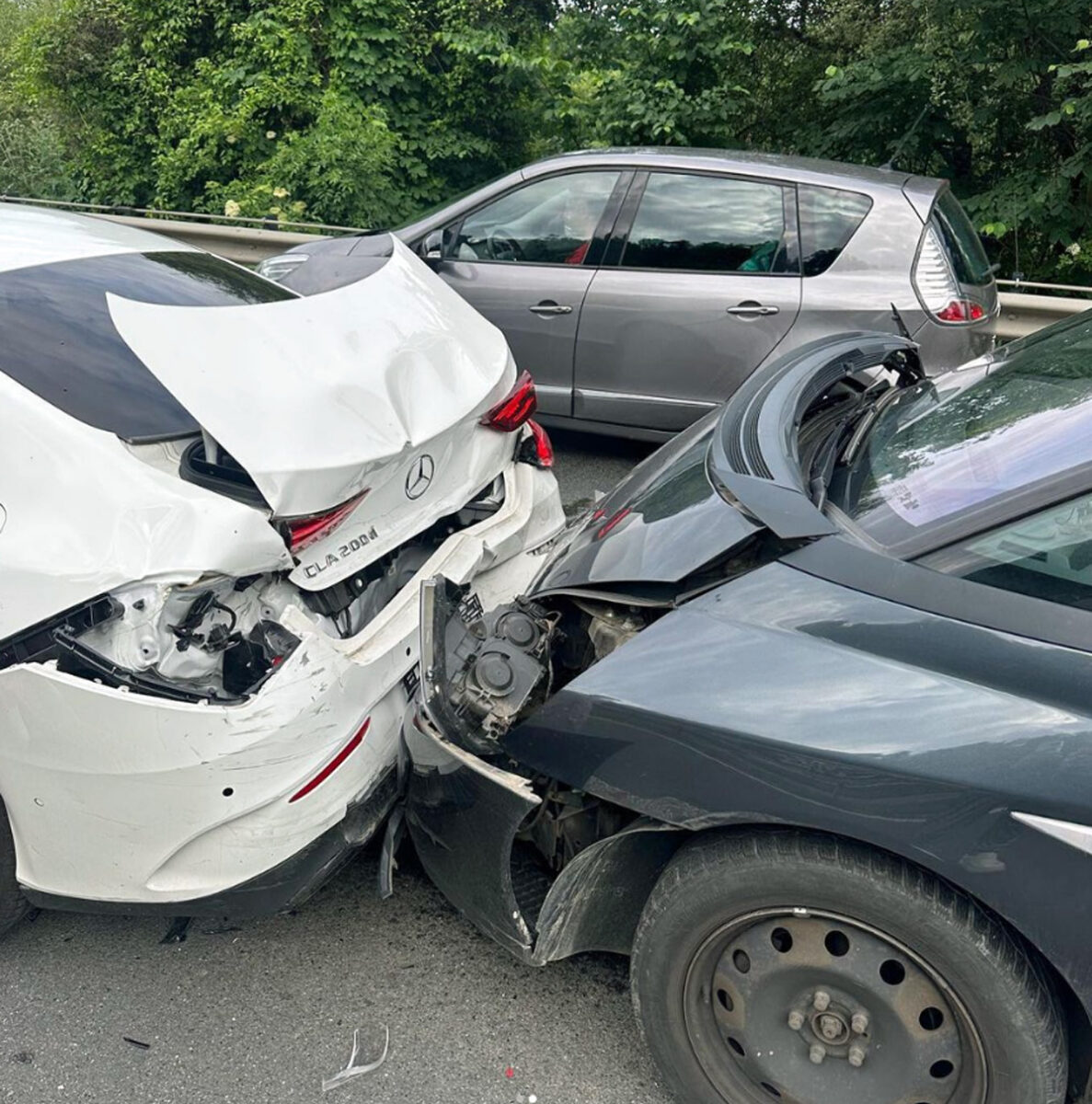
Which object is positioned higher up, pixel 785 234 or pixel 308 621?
pixel 785 234

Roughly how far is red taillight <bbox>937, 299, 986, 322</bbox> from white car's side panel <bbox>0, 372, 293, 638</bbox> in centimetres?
350

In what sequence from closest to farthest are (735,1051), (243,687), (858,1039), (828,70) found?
(858,1039) < (735,1051) < (243,687) < (828,70)

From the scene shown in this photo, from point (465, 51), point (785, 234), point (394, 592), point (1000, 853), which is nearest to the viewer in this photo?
point (1000, 853)

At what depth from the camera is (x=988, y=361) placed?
2578mm

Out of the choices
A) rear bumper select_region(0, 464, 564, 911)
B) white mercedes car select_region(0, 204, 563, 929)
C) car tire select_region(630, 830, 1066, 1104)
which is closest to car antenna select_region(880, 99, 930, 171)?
white mercedes car select_region(0, 204, 563, 929)

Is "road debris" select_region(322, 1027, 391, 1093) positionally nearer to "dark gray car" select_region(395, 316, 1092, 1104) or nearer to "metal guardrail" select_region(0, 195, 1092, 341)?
"dark gray car" select_region(395, 316, 1092, 1104)

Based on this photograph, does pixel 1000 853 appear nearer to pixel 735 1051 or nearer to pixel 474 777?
pixel 735 1051

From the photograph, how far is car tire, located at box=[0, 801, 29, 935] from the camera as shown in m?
2.20

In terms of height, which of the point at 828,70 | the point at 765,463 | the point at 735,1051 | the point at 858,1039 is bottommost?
the point at 735,1051

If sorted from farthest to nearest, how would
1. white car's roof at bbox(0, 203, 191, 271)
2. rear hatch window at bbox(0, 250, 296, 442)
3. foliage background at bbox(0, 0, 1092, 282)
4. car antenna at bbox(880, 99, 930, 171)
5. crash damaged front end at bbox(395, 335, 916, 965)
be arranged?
foliage background at bbox(0, 0, 1092, 282) → car antenna at bbox(880, 99, 930, 171) → white car's roof at bbox(0, 203, 191, 271) → rear hatch window at bbox(0, 250, 296, 442) → crash damaged front end at bbox(395, 335, 916, 965)

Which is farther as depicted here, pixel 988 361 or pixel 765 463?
pixel 988 361

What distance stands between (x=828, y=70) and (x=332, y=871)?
8015 millimetres

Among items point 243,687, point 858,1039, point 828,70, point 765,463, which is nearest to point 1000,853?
point 858,1039

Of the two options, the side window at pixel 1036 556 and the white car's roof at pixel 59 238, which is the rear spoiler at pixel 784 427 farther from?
the white car's roof at pixel 59 238
